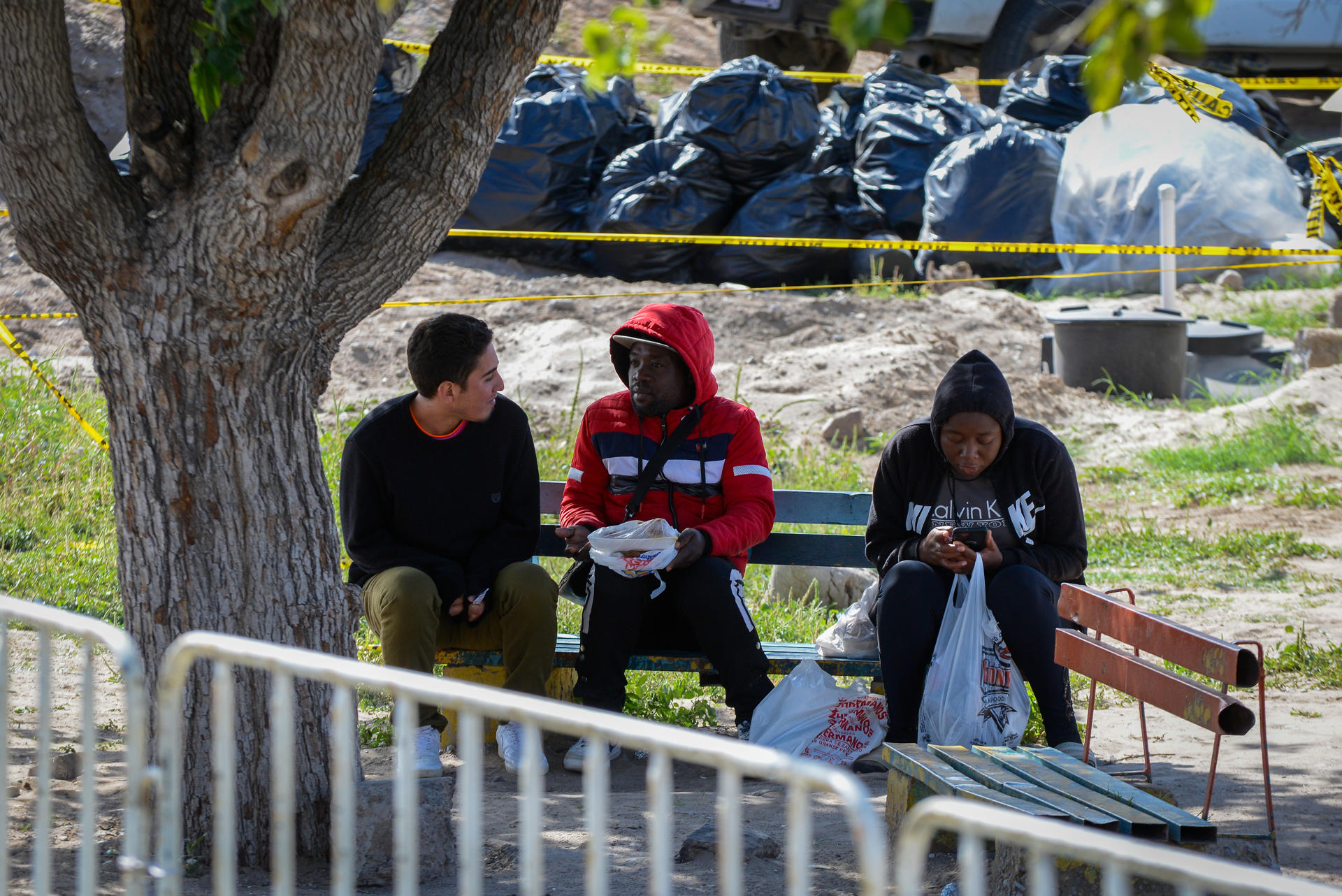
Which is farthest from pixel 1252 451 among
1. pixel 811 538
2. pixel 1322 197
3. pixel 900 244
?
pixel 811 538

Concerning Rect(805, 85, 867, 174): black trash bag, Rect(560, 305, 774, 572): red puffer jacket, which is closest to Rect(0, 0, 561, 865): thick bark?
Rect(560, 305, 774, 572): red puffer jacket

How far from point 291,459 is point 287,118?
Answer: 0.75 m

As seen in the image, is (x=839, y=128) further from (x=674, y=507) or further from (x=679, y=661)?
Answer: (x=679, y=661)

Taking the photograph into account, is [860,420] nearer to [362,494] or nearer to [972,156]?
[972,156]

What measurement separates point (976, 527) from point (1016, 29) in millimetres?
10260

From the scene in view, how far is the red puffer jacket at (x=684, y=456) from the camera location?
4004mm

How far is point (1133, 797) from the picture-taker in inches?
105

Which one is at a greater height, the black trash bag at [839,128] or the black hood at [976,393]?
the black trash bag at [839,128]

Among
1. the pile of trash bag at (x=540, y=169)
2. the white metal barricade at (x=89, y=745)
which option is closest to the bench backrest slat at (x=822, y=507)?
the white metal barricade at (x=89, y=745)

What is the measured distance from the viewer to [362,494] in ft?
12.6

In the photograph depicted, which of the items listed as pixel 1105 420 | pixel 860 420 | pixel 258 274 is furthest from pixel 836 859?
pixel 1105 420

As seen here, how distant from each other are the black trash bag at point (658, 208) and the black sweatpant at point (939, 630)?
599 centimetres

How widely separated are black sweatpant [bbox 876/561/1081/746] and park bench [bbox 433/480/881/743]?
31cm

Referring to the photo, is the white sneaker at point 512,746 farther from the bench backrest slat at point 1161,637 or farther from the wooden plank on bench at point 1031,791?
the bench backrest slat at point 1161,637
